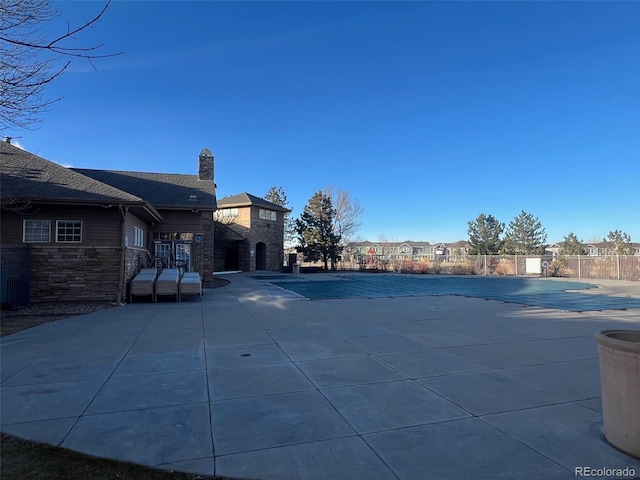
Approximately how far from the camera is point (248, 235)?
34.3m

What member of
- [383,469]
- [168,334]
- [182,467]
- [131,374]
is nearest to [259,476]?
[182,467]

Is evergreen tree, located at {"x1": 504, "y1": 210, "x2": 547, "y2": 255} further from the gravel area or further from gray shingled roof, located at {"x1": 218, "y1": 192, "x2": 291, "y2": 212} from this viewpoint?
the gravel area

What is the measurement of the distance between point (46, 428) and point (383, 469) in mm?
3213

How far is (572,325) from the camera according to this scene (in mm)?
9492

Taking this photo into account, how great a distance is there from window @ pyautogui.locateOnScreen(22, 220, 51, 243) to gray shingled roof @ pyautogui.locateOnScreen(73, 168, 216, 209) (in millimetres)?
6825

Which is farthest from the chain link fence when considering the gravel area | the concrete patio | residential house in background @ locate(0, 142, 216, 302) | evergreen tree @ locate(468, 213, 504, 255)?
the gravel area

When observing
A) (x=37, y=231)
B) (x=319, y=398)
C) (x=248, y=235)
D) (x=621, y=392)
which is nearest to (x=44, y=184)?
(x=37, y=231)

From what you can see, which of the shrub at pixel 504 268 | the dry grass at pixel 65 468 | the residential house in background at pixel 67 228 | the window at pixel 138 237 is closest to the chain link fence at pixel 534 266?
the shrub at pixel 504 268

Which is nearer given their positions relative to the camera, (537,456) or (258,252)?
(537,456)

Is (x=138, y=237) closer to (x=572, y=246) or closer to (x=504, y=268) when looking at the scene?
(x=504, y=268)

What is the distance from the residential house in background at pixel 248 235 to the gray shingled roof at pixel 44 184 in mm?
18765

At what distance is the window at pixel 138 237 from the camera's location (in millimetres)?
16706

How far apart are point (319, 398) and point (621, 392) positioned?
9.53 ft

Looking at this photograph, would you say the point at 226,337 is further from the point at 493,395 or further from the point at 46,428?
the point at 493,395
